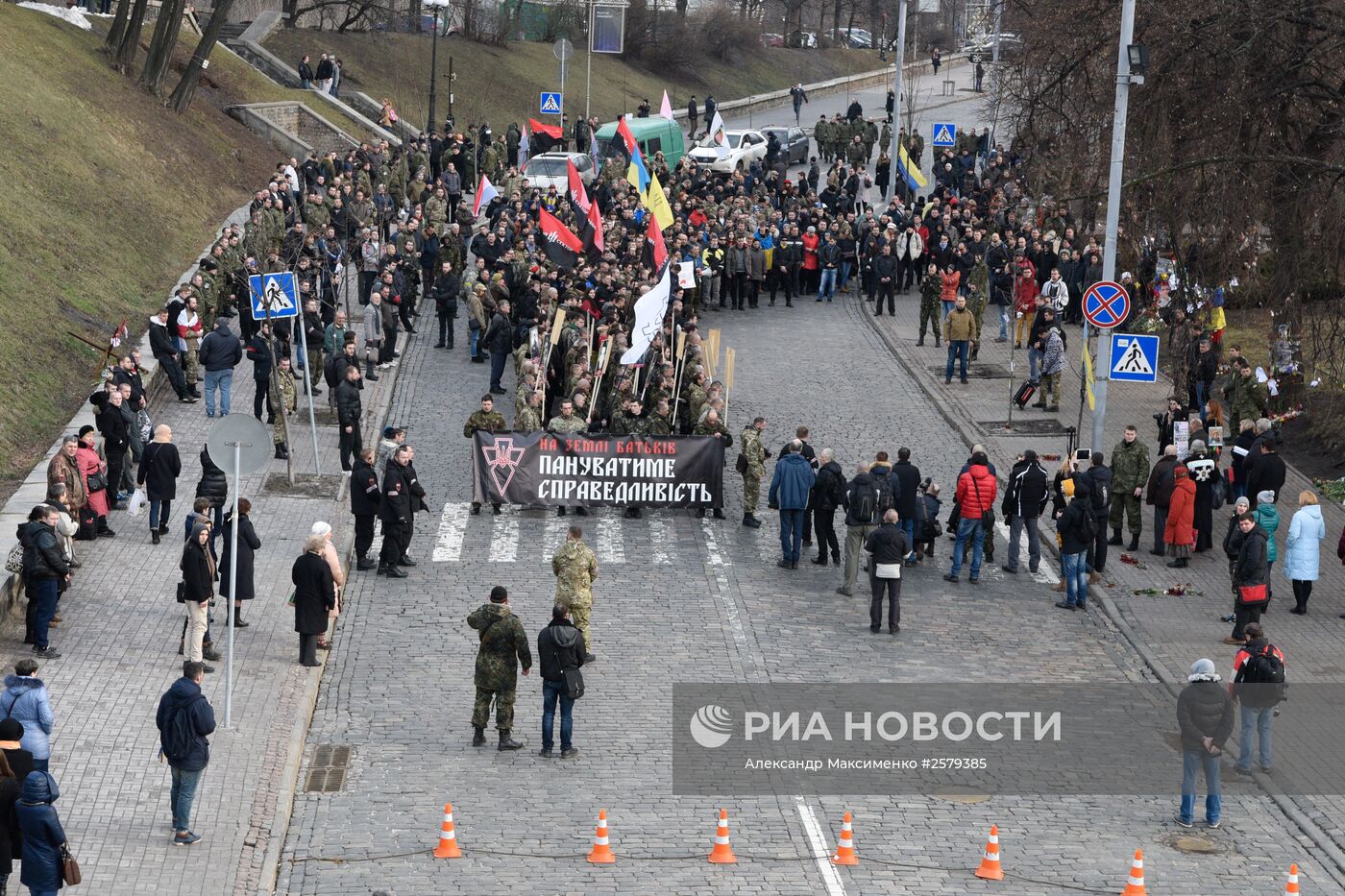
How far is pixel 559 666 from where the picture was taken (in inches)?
614

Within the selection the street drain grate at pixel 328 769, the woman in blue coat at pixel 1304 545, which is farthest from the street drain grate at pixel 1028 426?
the street drain grate at pixel 328 769

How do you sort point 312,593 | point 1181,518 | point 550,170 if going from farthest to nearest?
1. point 550,170
2. point 1181,518
3. point 312,593

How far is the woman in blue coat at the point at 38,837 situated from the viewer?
38.7 feet

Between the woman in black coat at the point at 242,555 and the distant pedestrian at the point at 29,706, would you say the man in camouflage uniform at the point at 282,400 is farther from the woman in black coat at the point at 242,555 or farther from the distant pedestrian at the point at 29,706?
the distant pedestrian at the point at 29,706

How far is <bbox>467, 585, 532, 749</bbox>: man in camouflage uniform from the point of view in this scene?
619 inches

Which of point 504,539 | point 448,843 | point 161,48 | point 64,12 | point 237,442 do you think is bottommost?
point 448,843

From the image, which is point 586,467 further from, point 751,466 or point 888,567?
point 888,567

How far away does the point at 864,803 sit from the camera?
48.7ft

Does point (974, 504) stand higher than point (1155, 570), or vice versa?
point (974, 504)

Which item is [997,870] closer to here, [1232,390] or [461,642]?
[461,642]

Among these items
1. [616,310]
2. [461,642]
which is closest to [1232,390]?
[616,310]

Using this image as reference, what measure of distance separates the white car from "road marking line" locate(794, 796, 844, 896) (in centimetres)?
3811

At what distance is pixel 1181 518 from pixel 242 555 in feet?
35.1

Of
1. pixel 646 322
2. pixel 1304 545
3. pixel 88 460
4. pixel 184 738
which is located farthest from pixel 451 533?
pixel 1304 545
